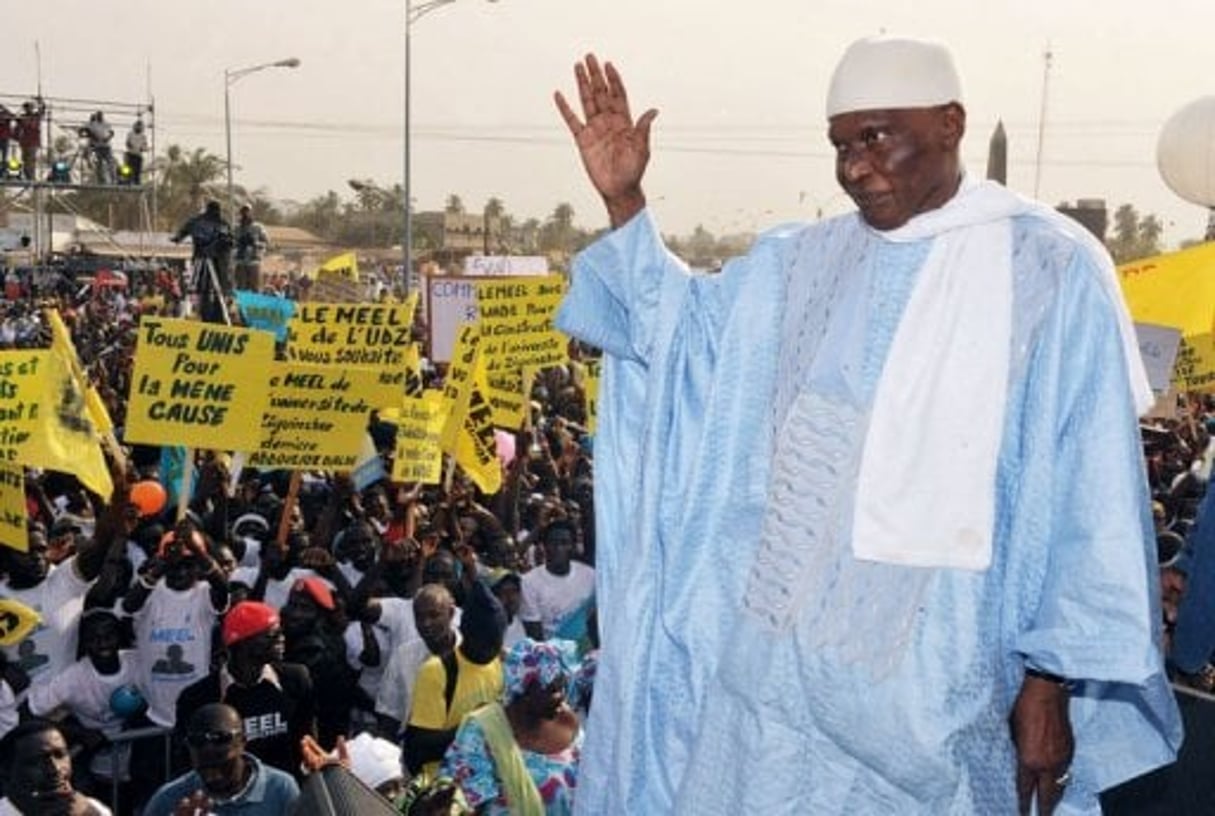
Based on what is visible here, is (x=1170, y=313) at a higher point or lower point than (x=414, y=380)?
higher

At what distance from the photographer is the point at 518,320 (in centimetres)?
989

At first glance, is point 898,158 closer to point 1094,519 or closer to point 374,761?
point 1094,519

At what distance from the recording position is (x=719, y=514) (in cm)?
240

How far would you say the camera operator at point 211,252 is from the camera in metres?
17.0

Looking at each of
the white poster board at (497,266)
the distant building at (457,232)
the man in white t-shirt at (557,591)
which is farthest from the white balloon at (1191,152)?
the distant building at (457,232)

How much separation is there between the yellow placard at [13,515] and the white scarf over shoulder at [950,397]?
493 centimetres

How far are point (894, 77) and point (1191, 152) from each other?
8286mm

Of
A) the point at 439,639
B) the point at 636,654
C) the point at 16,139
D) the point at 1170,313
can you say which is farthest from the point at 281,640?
the point at 16,139

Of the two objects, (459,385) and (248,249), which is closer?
(459,385)

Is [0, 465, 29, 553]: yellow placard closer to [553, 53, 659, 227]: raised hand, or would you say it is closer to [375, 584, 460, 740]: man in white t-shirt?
[375, 584, 460, 740]: man in white t-shirt

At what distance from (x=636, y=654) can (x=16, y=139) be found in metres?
27.9

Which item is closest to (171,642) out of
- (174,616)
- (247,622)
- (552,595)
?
(174,616)

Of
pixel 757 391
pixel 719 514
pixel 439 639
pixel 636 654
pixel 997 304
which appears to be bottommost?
pixel 439 639

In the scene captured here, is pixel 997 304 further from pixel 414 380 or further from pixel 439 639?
pixel 414 380
